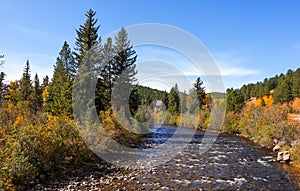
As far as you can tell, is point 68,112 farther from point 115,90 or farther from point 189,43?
point 189,43

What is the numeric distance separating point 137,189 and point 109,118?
1119cm

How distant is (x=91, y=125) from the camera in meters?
19.3

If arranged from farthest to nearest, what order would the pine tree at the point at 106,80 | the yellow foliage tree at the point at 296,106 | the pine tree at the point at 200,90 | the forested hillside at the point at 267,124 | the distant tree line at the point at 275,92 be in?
1. the pine tree at the point at 200,90
2. the yellow foliage tree at the point at 296,106
3. the distant tree line at the point at 275,92
4. the pine tree at the point at 106,80
5. the forested hillside at the point at 267,124

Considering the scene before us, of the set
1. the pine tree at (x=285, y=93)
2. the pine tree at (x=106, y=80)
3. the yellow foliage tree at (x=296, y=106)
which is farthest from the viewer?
the pine tree at (x=285, y=93)

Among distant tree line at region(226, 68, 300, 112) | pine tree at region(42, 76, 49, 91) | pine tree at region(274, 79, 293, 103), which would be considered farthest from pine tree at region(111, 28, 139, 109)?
pine tree at region(274, 79, 293, 103)

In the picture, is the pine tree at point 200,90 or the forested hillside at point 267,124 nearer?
the forested hillside at point 267,124

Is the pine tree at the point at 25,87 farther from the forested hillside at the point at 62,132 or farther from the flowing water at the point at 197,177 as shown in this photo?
the flowing water at the point at 197,177

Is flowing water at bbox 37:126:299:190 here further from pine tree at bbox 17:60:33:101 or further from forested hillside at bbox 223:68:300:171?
pine tree at bbox 17:60:33:101

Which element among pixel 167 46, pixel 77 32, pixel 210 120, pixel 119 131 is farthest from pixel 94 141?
pixel 210 120

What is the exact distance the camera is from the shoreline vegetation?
1302 centimetres

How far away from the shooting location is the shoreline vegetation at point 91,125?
13016 millimetres

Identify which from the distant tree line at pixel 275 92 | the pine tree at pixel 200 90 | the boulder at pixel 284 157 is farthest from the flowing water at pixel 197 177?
the pine tree at pixel 200 90

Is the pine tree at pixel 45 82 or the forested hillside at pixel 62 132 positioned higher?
the pine tree at pixel 45 82

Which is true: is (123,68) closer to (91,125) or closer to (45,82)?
(91,125)
